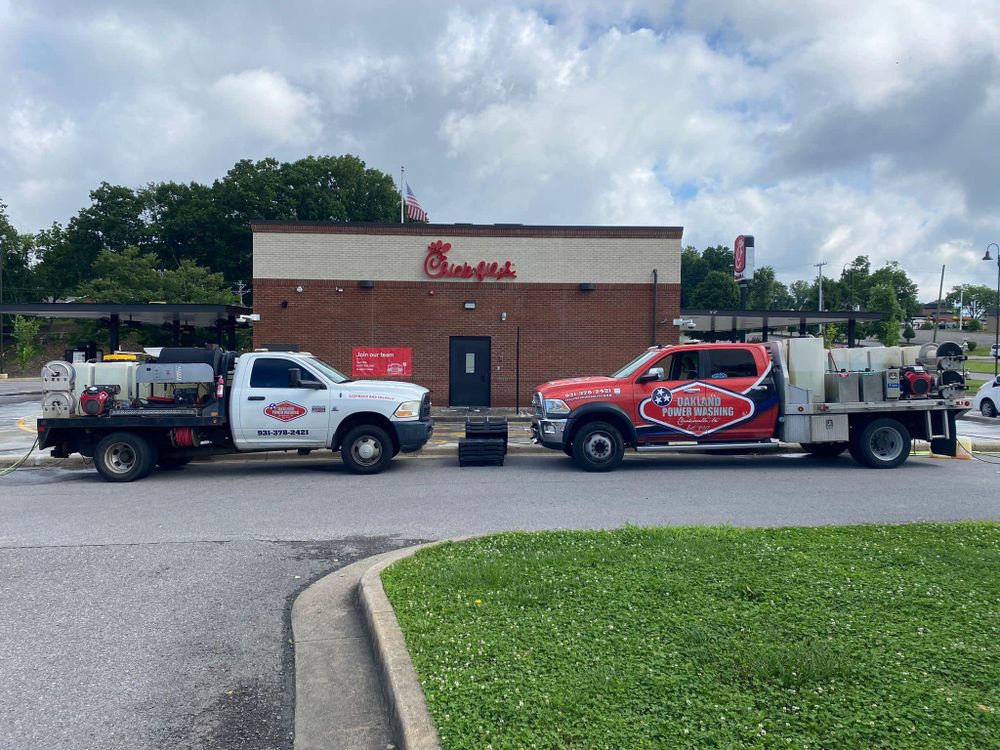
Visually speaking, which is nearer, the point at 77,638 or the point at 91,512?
the point at 77,638

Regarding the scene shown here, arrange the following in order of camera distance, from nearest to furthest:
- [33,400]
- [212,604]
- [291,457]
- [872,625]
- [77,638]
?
[872,625] → [77,638] → [212,604] → [291,457] → [33,400]

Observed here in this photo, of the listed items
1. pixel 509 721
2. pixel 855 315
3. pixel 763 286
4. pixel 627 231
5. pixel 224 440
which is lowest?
pixel 509 721

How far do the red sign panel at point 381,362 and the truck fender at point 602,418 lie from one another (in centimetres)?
1138

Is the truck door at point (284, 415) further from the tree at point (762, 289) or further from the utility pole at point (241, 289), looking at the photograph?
the tree at point (762, 289)

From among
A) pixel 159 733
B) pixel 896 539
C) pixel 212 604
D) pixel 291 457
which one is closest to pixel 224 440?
pixel 291 457

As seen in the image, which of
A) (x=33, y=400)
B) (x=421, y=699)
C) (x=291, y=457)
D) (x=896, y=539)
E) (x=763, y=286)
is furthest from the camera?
(x=763, y=286)

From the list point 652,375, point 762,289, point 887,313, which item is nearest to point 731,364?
point 652,375

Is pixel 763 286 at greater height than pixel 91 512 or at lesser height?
greater

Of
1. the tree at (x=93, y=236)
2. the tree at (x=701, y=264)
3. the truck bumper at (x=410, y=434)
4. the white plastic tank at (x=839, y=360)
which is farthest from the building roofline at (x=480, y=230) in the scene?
the tree at (x=701, y=264)

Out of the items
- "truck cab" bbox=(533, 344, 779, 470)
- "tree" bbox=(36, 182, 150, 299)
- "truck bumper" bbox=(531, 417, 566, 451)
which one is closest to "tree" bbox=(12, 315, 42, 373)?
"tree" bbox=(36, 182, 150, 299)

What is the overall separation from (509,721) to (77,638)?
3342mm

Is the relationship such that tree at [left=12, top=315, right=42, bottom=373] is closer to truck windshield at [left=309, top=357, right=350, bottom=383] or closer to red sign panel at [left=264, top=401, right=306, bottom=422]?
truck windshield at [left=309, top=357, right=350, bottom=383]

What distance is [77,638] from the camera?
5.11 metres

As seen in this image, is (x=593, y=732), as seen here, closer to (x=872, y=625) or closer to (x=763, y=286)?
(x=872, y=625)
